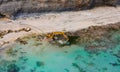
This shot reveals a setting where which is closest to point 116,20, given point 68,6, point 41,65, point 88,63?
point 68,6

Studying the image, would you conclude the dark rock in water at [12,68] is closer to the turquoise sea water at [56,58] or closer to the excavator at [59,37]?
the turquoise sea water at [56,58]

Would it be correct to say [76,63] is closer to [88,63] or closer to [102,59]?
[88,63]

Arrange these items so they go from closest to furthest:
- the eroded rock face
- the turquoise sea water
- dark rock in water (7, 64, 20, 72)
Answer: dark rock in water (7, 64, 20, 72) → the turquoise sea water → the eroded rock face

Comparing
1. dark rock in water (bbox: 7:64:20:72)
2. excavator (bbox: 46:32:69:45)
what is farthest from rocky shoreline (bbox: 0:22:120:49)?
dark rock in water (bbox: 7:64:20:72)

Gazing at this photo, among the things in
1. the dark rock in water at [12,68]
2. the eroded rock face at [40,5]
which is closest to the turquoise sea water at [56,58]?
the dark rock in water at [12,68]

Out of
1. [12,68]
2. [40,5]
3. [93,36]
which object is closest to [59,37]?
[93,36]

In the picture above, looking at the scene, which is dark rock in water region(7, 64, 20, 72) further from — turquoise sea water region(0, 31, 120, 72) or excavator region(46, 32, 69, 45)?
excavator region(46, 32, 69, 45)
